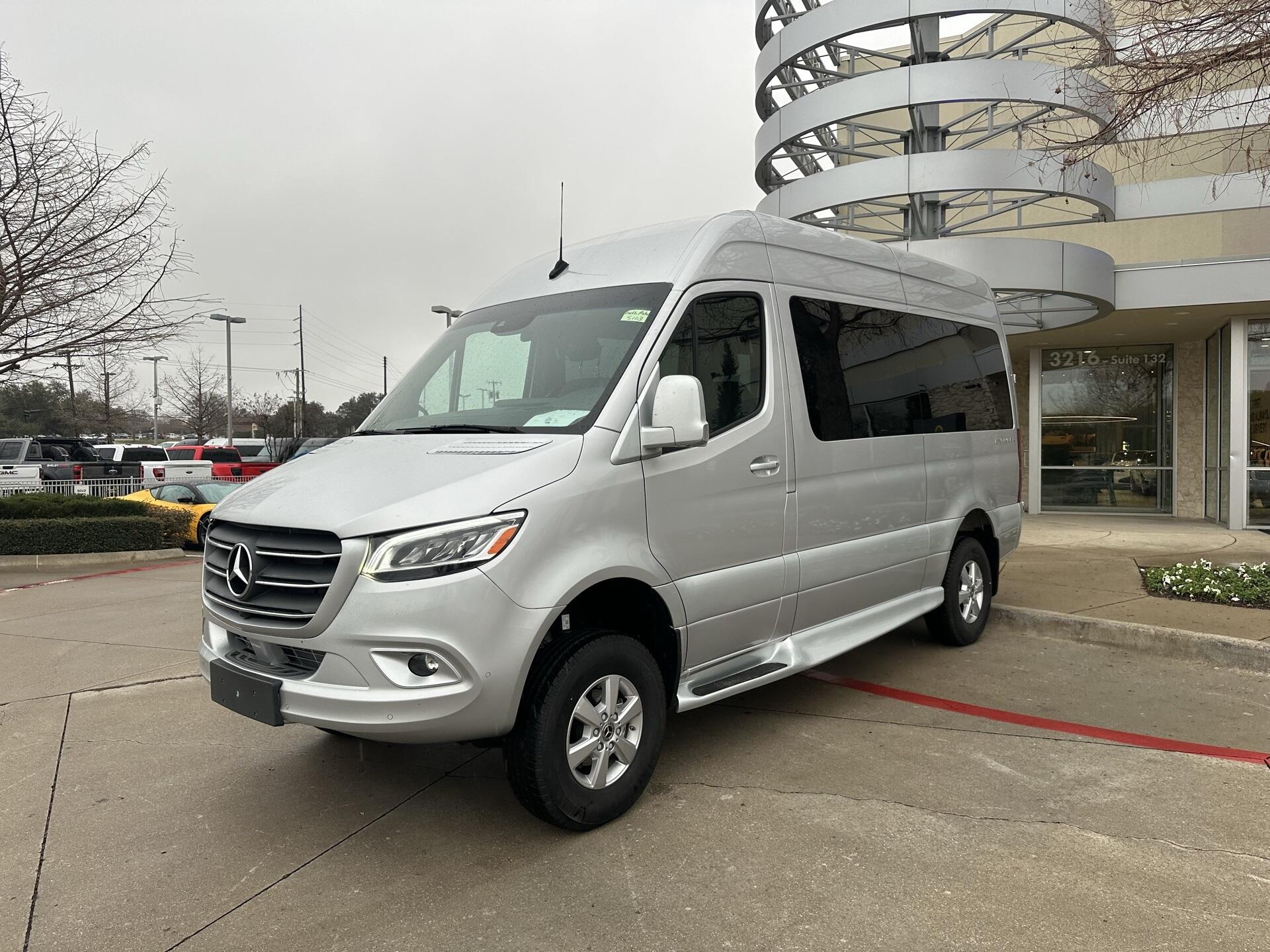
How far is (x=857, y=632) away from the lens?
5.18 metres

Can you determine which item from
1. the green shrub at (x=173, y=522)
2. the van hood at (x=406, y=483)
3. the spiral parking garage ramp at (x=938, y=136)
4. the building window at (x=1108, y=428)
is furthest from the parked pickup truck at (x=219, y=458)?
the van hood at (x=406, y=483)

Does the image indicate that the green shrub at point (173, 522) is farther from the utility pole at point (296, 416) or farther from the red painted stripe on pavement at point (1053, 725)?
the utility pole at point (296, 416)

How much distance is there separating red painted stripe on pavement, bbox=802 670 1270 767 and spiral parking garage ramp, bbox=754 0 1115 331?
7.13 metres

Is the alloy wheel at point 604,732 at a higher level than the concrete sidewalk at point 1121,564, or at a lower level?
higher

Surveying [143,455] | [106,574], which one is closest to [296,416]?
[143,455]

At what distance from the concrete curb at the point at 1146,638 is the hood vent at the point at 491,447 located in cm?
510

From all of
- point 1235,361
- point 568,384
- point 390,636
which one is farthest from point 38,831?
point 1235,361

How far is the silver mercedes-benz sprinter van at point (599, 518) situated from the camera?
126 inches

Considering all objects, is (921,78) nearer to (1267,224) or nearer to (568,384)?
(1267,224)

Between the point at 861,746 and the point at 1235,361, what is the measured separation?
12.6m

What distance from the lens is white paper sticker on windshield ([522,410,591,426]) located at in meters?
3.75

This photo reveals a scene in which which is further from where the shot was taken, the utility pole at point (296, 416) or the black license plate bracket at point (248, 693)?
the utility pole at point (296, 416)

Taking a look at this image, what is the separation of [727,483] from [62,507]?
13.7m

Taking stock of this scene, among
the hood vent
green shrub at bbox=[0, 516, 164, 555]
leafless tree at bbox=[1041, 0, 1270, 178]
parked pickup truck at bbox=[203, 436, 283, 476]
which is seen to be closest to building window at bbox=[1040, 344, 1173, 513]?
leafless tree at bbox=[1041, 0, 1270, 178]
